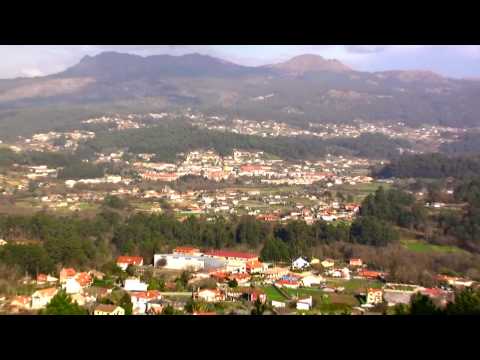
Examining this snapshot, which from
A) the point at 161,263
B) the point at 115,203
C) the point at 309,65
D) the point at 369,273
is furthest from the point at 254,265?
the point at 309,65

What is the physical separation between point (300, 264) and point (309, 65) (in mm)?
50248

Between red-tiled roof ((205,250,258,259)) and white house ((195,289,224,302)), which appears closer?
white house ((195,289,224,302))

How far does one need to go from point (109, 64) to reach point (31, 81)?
1170cm

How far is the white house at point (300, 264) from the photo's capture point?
10345 millimetres

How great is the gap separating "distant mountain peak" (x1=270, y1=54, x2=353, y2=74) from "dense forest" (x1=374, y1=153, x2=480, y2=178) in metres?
36.4

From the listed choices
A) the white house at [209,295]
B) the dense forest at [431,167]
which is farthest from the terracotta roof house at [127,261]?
the dense forest at [431,167]

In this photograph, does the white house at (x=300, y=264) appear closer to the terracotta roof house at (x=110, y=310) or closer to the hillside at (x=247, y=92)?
the terracotta roof house at (x=110, y=310)

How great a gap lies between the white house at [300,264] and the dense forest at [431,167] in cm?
937

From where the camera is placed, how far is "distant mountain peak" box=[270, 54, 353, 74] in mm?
57000

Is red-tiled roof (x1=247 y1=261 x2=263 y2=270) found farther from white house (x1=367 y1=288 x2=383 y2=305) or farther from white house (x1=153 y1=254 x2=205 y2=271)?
white house (x1=367 y1=288 x2=383 y2=305)

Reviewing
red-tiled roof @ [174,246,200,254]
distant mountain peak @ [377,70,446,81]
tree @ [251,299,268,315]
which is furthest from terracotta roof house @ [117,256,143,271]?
distant mountain peak @ [377,70,446,81]

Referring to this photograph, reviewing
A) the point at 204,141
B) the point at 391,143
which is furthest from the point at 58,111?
the point at 391,143
